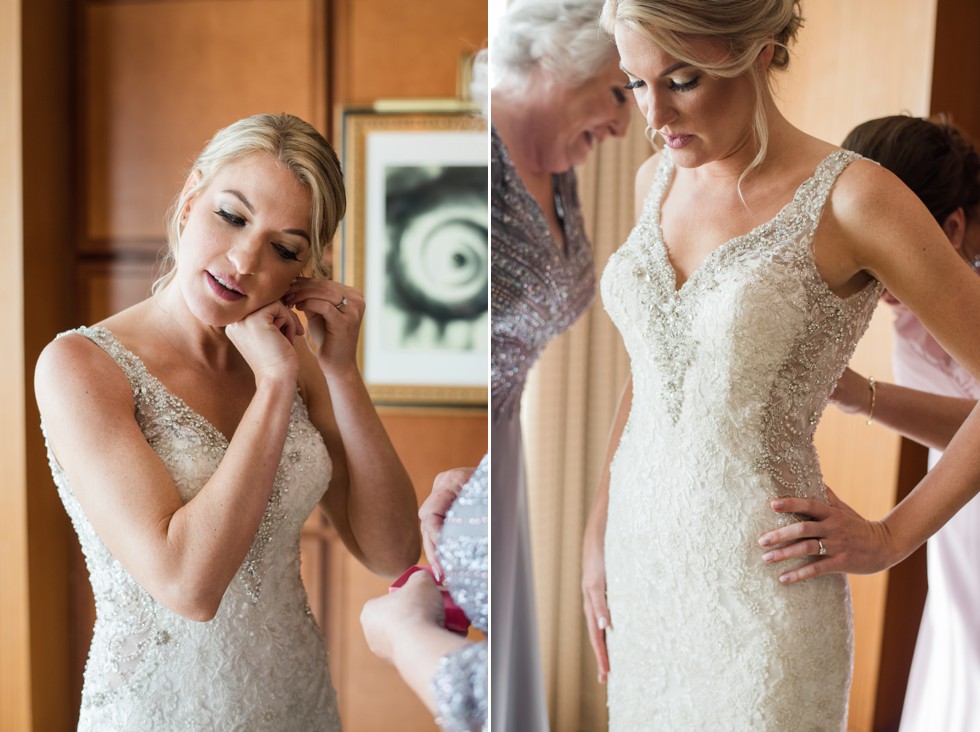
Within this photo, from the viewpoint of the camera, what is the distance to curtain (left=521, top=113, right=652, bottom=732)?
35.3 inches

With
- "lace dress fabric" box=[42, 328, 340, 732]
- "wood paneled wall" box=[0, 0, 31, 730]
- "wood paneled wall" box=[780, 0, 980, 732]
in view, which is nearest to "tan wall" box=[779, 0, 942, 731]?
"wood paneled wall" box=[780, 0, 980, 732]

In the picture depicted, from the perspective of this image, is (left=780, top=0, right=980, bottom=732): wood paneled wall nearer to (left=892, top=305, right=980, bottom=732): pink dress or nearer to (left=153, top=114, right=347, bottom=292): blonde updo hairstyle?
(left=892, top=305, right=980, bottom=732): pink dress

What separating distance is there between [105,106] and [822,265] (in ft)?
5.54

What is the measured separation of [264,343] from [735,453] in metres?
0.45

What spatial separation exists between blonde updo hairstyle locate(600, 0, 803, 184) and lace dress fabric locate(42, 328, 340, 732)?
0.53m

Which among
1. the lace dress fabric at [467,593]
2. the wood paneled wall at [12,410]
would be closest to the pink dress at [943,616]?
the lace dress fabric at [467,593]

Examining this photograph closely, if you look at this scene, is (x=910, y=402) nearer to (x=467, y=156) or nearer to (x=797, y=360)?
(x=797, y=360)

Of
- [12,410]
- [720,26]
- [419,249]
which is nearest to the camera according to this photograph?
[720,26]

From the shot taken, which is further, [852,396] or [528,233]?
[528,233]

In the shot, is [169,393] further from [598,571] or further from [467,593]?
[598,571]

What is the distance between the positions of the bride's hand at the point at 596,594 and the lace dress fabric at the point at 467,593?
0.21 metres

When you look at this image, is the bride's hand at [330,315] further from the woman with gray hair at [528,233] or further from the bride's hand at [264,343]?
the woman with gray hair at [528,233]

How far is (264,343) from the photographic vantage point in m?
0.81

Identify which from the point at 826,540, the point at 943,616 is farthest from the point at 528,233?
the point at 943,616
